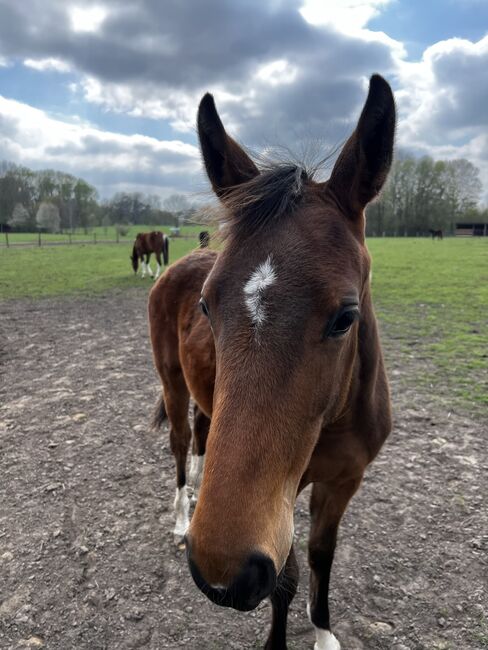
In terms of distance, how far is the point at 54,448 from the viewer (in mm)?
4812

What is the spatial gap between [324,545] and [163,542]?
4.80 feet

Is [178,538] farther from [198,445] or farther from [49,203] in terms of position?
[49,203]

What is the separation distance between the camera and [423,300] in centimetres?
1300

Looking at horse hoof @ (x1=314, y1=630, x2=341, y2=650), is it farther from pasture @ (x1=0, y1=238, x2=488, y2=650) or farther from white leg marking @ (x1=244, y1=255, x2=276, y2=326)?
white leg marking @ (x1=244, y1=255, x2=276, y2=326)

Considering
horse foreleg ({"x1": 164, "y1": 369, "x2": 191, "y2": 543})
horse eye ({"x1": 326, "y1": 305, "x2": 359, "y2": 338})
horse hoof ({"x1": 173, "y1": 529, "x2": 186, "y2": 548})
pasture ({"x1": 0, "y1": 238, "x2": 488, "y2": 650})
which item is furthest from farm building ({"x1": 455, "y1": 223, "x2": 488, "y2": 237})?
horse eye ({"x1": 326, "y1": 305, "x2": 359, "y2": 338})

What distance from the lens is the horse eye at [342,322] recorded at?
5.32ft

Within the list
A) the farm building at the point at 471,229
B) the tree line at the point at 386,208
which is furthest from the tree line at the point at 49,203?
the farm building at the point at 471,229

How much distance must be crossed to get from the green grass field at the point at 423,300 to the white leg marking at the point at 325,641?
274 centimetres

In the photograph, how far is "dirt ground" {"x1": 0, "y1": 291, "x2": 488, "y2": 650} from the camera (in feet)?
8.95

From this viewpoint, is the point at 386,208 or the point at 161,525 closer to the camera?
the point at 161,525

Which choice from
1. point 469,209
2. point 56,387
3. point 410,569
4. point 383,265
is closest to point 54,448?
point 56,387

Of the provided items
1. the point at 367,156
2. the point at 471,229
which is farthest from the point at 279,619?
the point at 471,229

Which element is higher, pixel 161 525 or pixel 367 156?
pixel 367 156

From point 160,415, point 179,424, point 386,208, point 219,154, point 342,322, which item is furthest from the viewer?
point 386,208
